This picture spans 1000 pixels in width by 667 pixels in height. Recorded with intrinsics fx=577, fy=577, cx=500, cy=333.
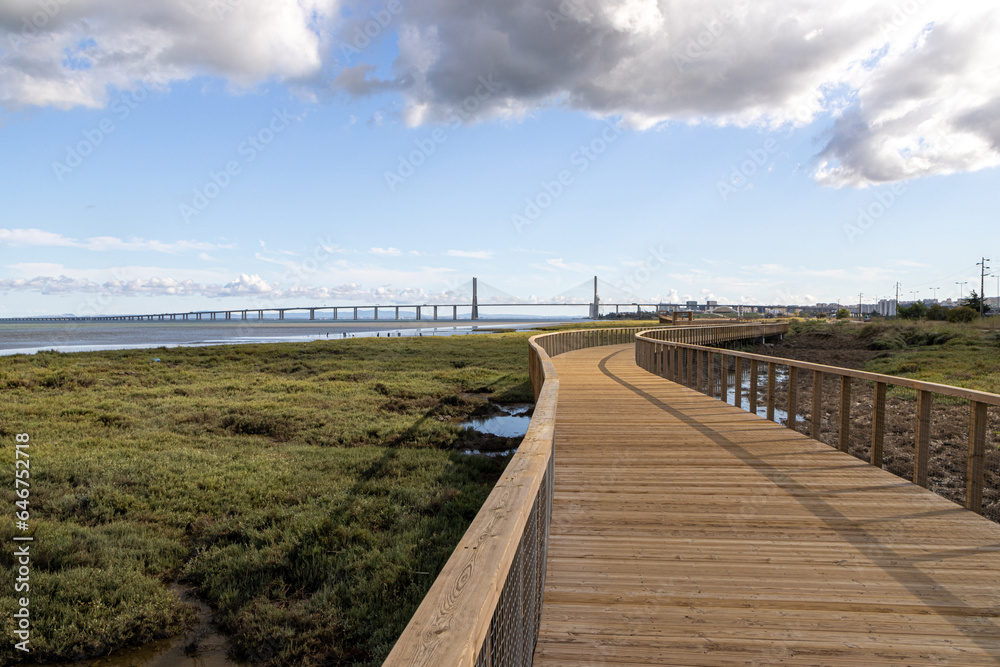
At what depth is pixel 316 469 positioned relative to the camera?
28.0 feet

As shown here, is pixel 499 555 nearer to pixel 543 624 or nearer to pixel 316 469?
pixel 543 624

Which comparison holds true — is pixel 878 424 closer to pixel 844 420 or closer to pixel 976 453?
pixel 844 420

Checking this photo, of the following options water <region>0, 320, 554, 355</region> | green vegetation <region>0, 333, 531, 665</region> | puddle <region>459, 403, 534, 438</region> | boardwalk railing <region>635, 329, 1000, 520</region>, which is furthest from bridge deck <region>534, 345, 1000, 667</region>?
water <region>0, 320, 554, 355</region>

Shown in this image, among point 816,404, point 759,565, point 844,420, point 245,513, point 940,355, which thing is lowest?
point 245,513

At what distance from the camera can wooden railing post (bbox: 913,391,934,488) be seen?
5.15m

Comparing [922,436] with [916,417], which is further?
[916,417]

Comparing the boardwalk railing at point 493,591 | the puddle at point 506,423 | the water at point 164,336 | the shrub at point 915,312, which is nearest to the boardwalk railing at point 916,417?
the boardwalk railing at point 493,591

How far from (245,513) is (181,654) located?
248cm

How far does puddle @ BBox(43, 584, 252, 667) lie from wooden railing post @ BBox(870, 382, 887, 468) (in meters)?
6.20

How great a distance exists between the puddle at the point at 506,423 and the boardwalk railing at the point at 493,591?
8240 millimetres

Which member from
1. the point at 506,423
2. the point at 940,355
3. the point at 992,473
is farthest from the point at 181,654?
the point at 940,355

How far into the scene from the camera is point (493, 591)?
1.46m

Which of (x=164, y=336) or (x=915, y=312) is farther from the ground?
(x=915, y=312)

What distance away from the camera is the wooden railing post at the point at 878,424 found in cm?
591
